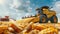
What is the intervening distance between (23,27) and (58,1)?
466 mm

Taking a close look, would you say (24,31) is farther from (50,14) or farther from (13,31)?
(50,14)

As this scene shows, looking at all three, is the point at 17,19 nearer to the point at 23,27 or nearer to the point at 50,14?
the point at 23,27

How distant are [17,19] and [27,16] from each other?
0.11 meters

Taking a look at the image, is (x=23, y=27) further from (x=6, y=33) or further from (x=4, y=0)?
(x=4, y=0)

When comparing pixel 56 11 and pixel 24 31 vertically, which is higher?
pixel 56 11

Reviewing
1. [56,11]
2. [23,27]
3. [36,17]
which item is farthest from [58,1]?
[23,27]

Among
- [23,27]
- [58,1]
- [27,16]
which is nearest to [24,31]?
[23,27]

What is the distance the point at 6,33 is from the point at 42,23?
39 centimetres

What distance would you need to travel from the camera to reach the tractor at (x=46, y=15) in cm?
177

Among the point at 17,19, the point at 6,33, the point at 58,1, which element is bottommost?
the point at 6,33

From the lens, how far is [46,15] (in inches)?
70.2

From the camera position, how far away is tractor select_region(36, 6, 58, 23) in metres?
1.77

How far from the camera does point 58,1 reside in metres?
1.80

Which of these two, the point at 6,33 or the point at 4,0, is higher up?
the point at 4,0
